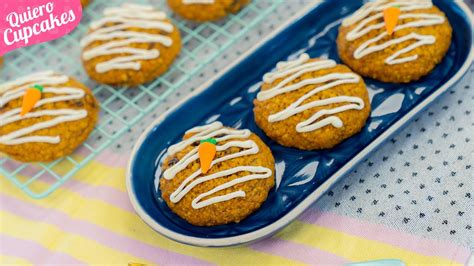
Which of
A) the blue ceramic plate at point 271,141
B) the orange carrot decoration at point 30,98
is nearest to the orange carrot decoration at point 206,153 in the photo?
the blue ceramic plate at point 271,141

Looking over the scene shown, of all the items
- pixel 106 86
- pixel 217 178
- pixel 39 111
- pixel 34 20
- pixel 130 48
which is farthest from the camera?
pixel 106 86

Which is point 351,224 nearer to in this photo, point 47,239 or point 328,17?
point 328,17

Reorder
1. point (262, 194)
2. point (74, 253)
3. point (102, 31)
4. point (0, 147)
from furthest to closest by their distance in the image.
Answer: point (102, 31), point (0, 147), point (74, 253), point (262, 194)

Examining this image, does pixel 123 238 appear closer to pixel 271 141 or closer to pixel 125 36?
pixel 271 141

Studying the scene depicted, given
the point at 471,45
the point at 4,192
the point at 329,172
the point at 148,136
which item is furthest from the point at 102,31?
the point at 471,45

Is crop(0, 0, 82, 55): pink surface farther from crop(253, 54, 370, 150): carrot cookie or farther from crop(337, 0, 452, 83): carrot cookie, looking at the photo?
crop(337, 0, 452, 83): carrot cookie

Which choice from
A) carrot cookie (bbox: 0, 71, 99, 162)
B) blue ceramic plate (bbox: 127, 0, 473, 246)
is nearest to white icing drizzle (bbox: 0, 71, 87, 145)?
carrot cookie (bbox: 0, 71, 99, 162)

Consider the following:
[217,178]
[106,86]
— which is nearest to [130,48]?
A: [106,86]
